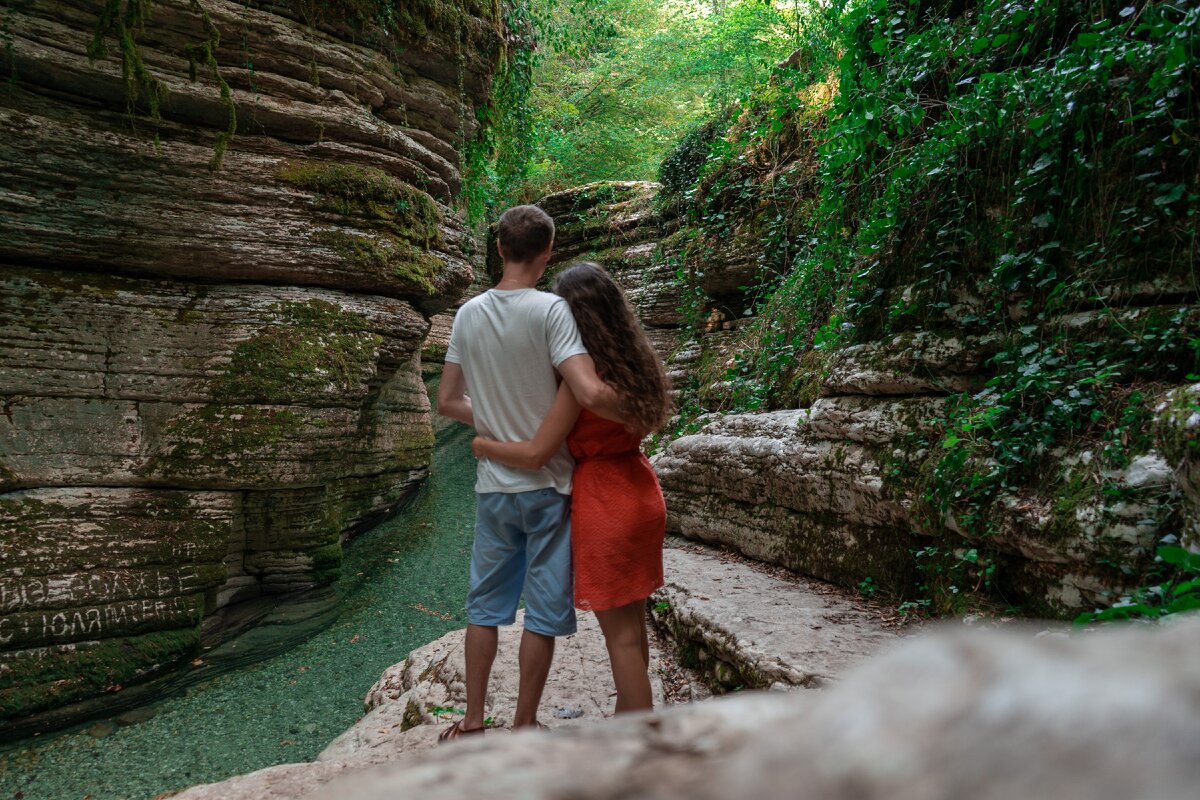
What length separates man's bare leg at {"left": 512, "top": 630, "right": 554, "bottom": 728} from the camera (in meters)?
2.71

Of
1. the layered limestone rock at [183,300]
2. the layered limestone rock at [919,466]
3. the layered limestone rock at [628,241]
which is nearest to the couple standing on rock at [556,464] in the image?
the layered limestone rock at [919,466]

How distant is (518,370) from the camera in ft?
9.06

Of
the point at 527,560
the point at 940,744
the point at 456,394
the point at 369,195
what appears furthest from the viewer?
the point at 369,195

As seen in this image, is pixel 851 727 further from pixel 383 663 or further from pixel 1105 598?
pixel 383 663

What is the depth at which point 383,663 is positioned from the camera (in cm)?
660

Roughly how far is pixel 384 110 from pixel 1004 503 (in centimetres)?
766

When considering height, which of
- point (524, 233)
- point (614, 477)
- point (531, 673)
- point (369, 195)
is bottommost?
point (531, 673)

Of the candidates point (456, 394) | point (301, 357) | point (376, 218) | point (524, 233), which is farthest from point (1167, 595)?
point (376, 218)

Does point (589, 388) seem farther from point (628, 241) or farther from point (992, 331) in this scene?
point (628, 241)

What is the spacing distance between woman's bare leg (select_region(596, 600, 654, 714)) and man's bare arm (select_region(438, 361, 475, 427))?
102 centimetres

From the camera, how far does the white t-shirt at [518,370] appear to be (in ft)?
8.91

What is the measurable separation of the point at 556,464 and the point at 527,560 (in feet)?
1.39

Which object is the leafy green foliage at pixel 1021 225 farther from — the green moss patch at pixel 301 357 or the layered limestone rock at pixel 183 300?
the layered limestone rock at pixel 183 300

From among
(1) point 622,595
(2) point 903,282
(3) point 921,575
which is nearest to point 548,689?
(1) point 622,595
